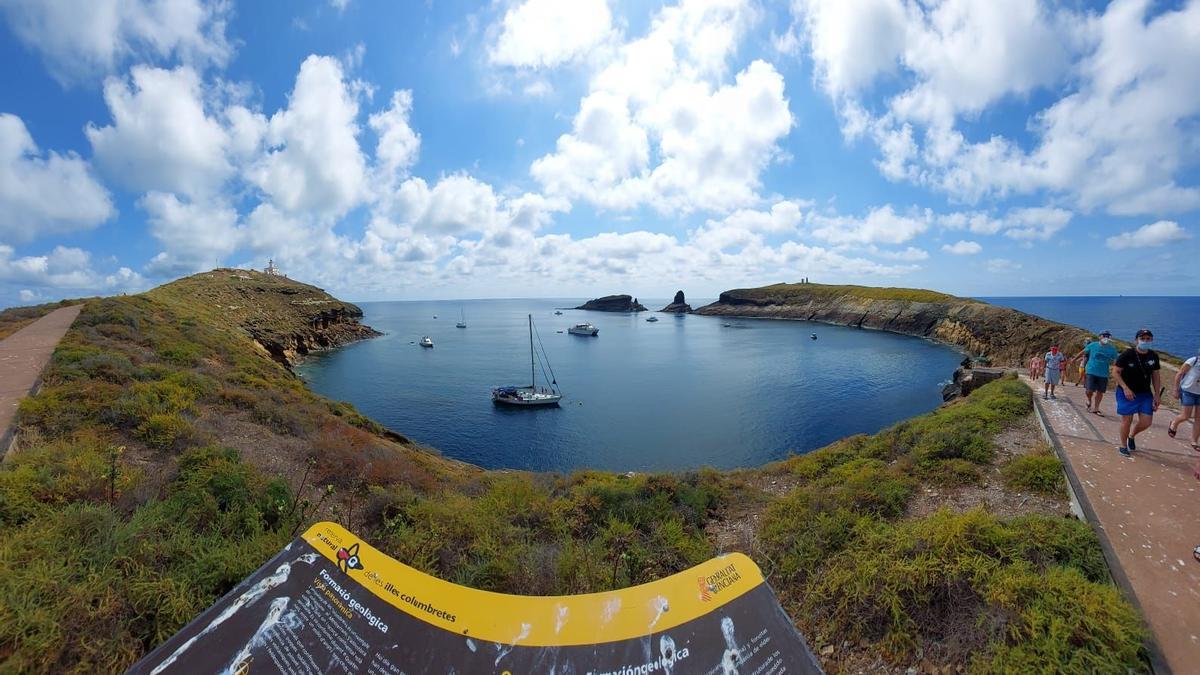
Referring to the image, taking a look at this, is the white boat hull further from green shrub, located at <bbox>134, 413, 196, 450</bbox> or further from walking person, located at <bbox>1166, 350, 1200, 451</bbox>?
walking person, located at <bbox>1166, 350, 1200, 451</bbox>

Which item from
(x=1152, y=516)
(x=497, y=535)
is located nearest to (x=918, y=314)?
(x=1152, y=516)

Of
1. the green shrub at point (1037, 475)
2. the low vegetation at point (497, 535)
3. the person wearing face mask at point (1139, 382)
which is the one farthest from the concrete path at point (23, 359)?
the person wearing face mask at point (1139, 382)

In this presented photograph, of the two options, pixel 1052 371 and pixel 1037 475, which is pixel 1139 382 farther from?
pixel 1052 371

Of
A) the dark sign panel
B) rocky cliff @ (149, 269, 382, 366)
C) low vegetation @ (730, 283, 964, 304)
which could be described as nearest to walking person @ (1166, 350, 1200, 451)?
the dark sign panel

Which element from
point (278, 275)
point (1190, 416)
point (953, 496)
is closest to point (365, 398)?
point (953, 496)

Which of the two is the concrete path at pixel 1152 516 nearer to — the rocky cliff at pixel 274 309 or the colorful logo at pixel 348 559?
the colorful logo at pixel 348 559

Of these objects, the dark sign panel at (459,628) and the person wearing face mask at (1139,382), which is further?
the person wearing face mask at (1139,382)
